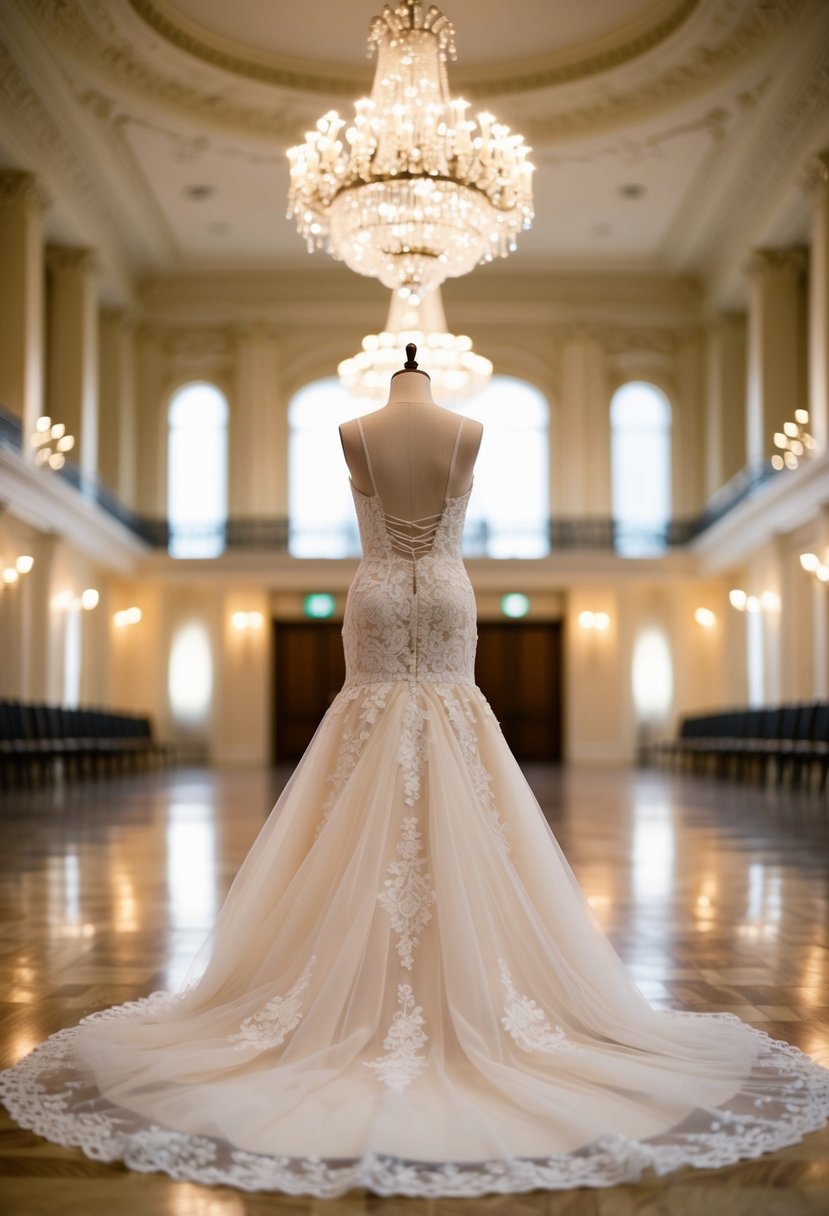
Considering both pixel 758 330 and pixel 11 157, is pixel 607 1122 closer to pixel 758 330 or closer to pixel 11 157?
pixel 11 157

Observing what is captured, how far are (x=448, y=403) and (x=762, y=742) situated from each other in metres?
6.46

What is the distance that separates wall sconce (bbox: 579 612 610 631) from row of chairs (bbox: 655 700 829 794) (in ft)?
8.54

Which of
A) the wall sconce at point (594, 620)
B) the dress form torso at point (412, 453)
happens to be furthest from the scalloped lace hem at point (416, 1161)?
the wall sconce at point (594, 620)

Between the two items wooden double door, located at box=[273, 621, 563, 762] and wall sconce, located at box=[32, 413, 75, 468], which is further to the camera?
wooden double door, located at box=[273, 621, 563, 762]

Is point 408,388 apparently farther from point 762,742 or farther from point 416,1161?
point 762,742

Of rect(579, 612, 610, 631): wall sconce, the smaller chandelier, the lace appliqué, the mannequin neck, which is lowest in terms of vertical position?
the lace appliqué

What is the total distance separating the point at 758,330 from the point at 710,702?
6462 millimetres

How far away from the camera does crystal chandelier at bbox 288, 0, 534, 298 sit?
10.9m

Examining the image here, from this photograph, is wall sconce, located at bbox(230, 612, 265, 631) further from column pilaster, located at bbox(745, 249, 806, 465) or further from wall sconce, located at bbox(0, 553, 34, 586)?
column pilaster, located at bbox(745, 249, 806, 465)

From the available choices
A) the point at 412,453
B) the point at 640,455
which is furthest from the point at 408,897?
the point at 640,455

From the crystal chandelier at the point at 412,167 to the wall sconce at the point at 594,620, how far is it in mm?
10485

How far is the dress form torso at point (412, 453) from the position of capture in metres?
3.08

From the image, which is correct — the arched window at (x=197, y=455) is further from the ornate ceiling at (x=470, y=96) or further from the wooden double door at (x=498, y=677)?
the ornate ceiling at (x=470, y=96)

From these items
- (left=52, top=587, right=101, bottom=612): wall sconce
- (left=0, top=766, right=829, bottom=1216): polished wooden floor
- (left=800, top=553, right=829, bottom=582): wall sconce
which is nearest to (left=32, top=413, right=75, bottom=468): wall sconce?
(left=52, top=587, right=101, bottom=612): wall sconce
